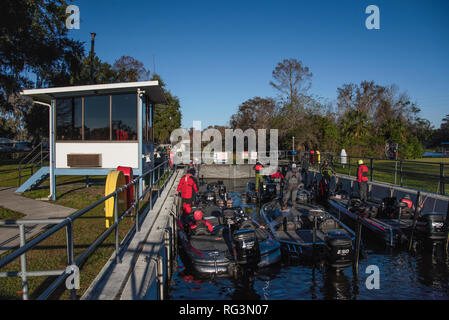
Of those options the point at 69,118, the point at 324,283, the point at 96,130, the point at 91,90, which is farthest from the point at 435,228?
the point at 69,118

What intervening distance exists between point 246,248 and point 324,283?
222 centimetres

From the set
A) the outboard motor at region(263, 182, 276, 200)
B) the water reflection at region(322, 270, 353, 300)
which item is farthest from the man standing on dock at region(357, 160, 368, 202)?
the water reflection at region(322, 270, 353, 300)

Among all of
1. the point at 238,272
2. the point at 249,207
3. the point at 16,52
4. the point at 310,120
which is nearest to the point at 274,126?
the point at 310,120

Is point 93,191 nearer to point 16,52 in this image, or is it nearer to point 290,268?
point 290,268

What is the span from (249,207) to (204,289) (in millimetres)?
11343

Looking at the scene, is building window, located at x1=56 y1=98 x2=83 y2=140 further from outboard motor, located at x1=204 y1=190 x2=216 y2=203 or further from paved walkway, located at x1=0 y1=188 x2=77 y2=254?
outboard motor, located at x1=204 y1=190 x2=216 y2=203

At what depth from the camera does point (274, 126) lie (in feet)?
145

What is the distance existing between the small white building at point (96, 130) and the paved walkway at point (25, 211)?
4.14ft

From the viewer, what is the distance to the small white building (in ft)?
42.2

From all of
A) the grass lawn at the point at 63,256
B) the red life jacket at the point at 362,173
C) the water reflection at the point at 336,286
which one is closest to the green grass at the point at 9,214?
the grass lawn at the point at 63,256

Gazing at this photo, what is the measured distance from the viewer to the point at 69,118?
13281 millimetres

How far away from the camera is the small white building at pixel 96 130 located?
12875 mm

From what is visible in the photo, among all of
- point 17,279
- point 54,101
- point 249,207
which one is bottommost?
point 249,207

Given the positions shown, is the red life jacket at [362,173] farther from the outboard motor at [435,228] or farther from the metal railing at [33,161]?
the metal railing at [33,161]
